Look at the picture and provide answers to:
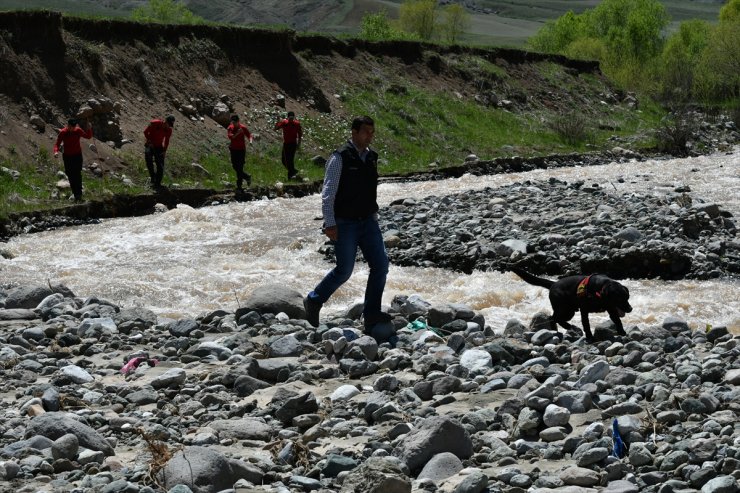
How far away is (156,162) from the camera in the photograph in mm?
25703

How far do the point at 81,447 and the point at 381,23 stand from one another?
82.8m

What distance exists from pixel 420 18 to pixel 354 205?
9712 centimetres

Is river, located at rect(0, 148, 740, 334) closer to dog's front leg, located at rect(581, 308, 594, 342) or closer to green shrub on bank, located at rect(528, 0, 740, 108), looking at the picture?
dog's front leg, located at rect(581, 308, 594, 342)

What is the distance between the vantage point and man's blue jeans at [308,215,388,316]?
1027 cm

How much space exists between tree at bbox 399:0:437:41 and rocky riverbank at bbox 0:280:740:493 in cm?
9556

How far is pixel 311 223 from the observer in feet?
72.5

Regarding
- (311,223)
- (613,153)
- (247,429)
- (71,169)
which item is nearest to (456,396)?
(247,429)

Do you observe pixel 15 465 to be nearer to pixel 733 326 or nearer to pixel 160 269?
pixel 733 326

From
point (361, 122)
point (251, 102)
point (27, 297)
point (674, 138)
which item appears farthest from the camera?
point (674, 138)

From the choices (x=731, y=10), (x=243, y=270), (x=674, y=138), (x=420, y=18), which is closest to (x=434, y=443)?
(x=243, y=270)

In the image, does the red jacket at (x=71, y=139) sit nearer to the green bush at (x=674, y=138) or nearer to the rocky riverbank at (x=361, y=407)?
the rocky riverbank at (x=361, y=407)

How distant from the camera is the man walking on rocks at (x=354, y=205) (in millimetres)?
10055

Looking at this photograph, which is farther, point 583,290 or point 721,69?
point 721,69

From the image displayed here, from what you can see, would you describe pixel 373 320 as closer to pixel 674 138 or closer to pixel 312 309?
pixel 312 309
